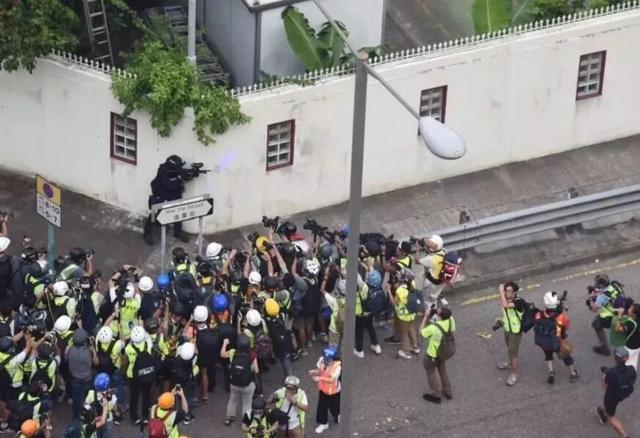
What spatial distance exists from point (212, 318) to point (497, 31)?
304 inches

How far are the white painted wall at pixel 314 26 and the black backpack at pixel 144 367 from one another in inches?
254

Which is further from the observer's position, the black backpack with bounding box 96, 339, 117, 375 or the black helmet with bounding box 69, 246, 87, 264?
the black helmet with bounding box 69, 246, 87, 264

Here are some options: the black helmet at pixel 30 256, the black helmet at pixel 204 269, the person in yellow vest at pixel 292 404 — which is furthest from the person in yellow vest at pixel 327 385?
the black helmet at pixel 30 256

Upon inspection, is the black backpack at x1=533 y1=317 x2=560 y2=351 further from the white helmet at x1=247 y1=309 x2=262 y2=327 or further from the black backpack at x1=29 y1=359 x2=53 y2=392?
the black backpack at x1=29 y1=359 x2=53 y2=392

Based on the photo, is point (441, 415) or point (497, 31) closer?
point (441, 415)

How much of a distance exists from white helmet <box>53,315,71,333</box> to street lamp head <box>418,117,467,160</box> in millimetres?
6146

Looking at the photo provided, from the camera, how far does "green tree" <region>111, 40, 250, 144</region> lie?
23547 millimetres

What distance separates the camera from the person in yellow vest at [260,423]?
19.2m

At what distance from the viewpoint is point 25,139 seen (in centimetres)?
2533

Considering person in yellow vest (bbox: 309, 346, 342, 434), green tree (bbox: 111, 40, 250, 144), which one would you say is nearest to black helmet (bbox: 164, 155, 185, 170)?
green tree (bbox: 111, 40, 250, 144)

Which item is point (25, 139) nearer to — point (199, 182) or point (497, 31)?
point (199, 182)

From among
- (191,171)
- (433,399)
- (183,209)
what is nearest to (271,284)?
(183,209)

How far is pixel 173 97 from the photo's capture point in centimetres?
2355

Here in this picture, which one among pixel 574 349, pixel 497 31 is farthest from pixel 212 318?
pixel 497 31
